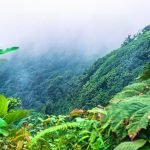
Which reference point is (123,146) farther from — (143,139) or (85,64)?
(85,64)

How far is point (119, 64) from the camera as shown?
5953 centimetres

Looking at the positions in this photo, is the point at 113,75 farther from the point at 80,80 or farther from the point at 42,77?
the point at 42,77

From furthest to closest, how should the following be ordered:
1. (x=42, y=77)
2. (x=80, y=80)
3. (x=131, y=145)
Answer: (x=42, y=77)
(x=80, y=80)
(x=131, y=145)

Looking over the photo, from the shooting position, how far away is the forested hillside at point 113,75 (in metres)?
49.0

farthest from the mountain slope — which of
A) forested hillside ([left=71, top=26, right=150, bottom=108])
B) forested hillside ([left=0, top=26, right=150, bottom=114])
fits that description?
forested hillside ([left=71, top=26, right=150, bottom=108])

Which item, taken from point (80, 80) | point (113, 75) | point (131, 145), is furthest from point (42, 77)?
point (131, 145)

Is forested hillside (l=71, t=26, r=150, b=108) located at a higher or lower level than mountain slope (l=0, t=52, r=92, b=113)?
higher

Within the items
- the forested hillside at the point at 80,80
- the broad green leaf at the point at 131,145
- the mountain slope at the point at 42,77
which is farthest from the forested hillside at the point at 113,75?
the broad green leaf at the point at 131,145

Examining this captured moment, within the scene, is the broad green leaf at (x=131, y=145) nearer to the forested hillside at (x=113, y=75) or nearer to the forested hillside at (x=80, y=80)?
the forested hillside at (x=80, y=80)

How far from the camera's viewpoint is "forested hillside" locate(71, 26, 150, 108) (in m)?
49.0

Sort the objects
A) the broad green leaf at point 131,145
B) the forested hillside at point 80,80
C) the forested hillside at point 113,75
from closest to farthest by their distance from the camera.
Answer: the broad green leaf at point 131,145 → the forested hillside at point 113,75 → the forested hillside at point 80,80

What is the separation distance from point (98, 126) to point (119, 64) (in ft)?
188

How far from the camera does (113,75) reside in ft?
179

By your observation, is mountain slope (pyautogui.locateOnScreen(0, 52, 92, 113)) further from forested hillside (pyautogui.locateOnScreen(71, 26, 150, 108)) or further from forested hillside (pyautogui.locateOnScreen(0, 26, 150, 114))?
forested hillside (pyautogui.locateOnScreen(71, 26, 150, 108))
